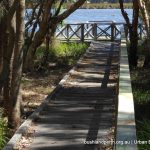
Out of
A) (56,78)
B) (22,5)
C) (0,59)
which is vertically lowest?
(56,78)

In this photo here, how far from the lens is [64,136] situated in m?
8.58

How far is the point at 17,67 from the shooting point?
10.7 metres

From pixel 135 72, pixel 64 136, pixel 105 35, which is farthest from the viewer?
pixel 105 35

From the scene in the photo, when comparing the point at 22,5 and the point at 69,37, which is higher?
the point at 22,5

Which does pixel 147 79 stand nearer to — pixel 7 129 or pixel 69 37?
pixel 7 129

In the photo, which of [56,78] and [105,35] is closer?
[56,78]

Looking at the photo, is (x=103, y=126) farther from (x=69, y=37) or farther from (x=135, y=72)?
(x=69, y=37)

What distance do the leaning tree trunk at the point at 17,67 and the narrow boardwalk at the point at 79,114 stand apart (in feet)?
2.20

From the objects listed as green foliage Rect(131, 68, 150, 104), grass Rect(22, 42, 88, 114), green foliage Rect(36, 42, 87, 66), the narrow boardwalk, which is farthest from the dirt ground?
green foliage Rect(131, 68, 150, 104)

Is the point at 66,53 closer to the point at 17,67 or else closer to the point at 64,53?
the point at 64,53

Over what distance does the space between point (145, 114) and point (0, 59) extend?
4.77 meters

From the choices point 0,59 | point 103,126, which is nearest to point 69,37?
point 0,59

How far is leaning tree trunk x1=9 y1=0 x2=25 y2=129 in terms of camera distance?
10594 mm

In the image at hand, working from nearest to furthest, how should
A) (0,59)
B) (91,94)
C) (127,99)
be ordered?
(127,99)
(91,94)
(0,59)
